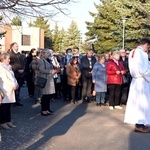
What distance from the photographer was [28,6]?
8883 millimetres

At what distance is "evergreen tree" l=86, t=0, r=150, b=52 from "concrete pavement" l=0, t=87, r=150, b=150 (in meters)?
26.5

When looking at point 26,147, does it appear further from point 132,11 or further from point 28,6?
point 132,11

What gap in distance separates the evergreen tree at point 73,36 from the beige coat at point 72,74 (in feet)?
255

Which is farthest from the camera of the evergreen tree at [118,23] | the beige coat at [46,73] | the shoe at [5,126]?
the evergreen tree at [118,23]

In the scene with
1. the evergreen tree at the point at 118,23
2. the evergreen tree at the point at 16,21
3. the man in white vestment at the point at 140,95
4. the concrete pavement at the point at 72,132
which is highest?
the evergreen tree at the point at 118,23

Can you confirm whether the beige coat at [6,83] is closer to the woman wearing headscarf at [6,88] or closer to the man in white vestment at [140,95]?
the woman wearing headscarf at [6,88]

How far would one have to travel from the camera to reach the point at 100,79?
1343cm

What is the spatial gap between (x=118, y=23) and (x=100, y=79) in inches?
1187

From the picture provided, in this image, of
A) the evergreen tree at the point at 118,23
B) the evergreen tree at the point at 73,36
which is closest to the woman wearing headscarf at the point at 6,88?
the evergreen tree at the point at 118,23

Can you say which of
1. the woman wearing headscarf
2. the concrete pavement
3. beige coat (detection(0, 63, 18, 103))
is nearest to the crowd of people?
the concrete pavement

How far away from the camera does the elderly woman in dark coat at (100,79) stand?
526 inches

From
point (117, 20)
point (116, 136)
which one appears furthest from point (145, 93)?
point (117, 20)

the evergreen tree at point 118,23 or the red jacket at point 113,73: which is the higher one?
the evergreen tree at point 118,23

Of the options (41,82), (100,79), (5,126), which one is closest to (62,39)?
(100,79)
